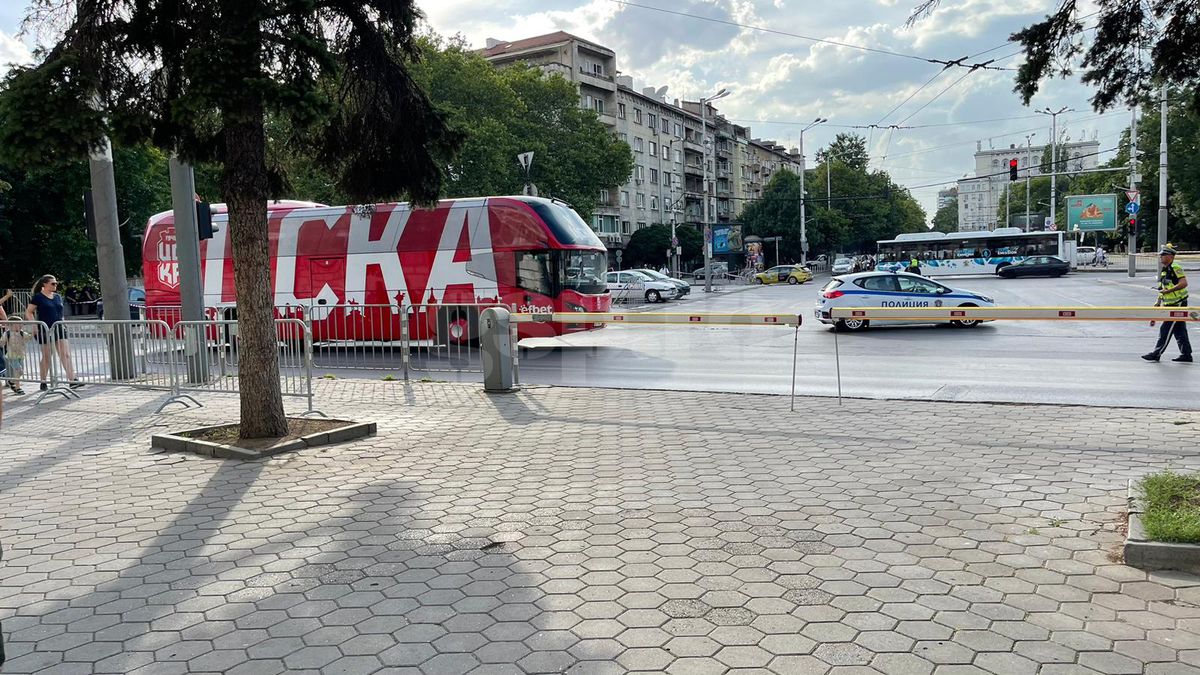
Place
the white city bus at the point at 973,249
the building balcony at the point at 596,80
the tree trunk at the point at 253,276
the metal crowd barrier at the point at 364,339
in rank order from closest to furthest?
the tree trunk at the point at 253,276
the metal crowd barrier at the point at 364,339
the white city bus at the point at 973,249
the building balcony at the point at 596,80

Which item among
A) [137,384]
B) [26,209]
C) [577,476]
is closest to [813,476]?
[577,476]

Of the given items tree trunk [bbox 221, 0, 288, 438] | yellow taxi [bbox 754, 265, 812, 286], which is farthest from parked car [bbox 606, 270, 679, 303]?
tree trunk [bbox 221, 0, 288, 438]

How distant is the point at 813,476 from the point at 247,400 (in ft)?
16.8

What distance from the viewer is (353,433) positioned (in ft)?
27.1

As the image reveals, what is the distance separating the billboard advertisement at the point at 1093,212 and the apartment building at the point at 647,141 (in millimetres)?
25664

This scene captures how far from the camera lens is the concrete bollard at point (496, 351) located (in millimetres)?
10984

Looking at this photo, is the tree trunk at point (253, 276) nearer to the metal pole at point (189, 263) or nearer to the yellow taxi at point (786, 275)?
the metal pole at point (189, 263)

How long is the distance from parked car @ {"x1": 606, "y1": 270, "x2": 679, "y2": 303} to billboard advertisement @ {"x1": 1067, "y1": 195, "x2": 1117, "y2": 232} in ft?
118

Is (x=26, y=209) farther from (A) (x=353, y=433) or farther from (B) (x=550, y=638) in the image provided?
(B) (x=550, y=638)

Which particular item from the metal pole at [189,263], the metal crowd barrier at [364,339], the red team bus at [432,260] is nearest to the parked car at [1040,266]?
the red team bus at [432,260]

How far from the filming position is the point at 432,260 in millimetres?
17969

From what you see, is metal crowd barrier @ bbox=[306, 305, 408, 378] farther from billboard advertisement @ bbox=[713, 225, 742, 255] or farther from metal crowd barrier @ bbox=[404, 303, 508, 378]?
billboard advertisement @ bbox=[713, 225, 742, 255]

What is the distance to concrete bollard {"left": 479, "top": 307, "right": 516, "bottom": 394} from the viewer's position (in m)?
11.0

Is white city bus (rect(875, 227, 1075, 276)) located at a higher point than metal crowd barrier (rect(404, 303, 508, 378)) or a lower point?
higher
